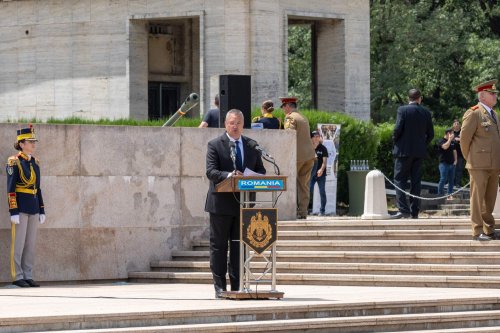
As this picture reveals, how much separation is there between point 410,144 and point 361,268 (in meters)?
3.38

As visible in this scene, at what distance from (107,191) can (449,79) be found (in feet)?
81.0

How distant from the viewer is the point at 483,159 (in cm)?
1828

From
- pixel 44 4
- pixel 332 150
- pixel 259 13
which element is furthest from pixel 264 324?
pixel 44 4

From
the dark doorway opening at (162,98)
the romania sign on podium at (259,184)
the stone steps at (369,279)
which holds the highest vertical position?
the dark doorway opening at (162,98)

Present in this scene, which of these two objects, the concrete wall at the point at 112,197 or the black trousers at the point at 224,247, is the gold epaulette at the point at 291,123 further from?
the black trousers at the point at 224,247

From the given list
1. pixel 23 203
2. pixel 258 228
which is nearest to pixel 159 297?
pixel 258 228

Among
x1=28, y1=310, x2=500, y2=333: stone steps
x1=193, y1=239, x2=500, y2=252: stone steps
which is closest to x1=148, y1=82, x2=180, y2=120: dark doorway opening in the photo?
x1=193, y1=239, x2=500, y2=252: stone steps

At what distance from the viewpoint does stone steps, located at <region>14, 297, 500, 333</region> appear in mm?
12914

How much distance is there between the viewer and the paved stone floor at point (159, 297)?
13.9 metres

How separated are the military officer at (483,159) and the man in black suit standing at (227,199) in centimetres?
407

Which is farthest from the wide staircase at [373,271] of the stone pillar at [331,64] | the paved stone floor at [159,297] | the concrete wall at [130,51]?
the stone pillar at [331,64]

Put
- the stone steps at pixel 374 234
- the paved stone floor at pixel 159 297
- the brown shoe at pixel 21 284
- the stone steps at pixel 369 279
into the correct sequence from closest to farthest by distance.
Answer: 1. the paved stone floor at pixel 159 297
2. the stone steps at pixel 369 279
3. the brown shoe at pixel 21 284
4. the stone steps at pixel 374 234

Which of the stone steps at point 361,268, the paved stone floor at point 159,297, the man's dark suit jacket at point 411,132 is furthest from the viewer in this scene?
the man's dark suit jacket at point 411,132

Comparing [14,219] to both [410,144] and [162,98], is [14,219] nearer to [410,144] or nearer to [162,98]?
[410,144]
